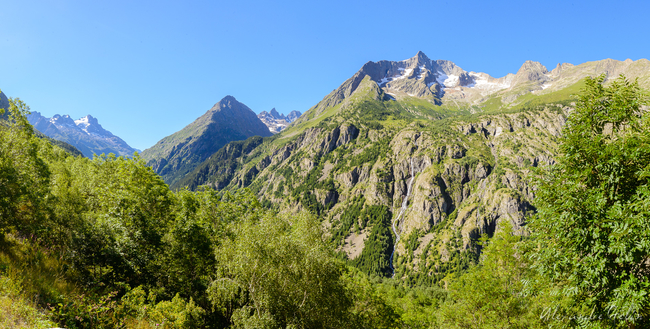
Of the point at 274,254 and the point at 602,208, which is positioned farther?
the point at 274,254

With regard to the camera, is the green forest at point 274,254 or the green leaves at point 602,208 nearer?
the green leaves at point 602,208

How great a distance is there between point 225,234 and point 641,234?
29828 mm

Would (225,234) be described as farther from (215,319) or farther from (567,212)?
(567,212)

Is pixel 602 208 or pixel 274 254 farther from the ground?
pixel 602 208

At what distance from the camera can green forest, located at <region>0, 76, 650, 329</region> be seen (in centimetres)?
1077

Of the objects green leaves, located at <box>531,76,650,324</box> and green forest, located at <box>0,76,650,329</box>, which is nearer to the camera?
green leaves, located at <box>531,76,650,324</box>

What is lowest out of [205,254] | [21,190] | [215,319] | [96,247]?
[215,319]

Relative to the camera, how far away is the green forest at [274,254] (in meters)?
10.8

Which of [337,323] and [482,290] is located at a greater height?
[482,290]

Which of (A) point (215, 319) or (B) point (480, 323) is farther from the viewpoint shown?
(A) point (215, 319)

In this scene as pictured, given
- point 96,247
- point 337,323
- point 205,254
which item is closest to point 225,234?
point 205,254

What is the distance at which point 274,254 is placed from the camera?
18422 mm

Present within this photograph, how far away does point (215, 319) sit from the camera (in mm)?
24000

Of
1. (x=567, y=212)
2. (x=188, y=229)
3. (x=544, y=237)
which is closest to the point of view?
(x=567, y=212)
